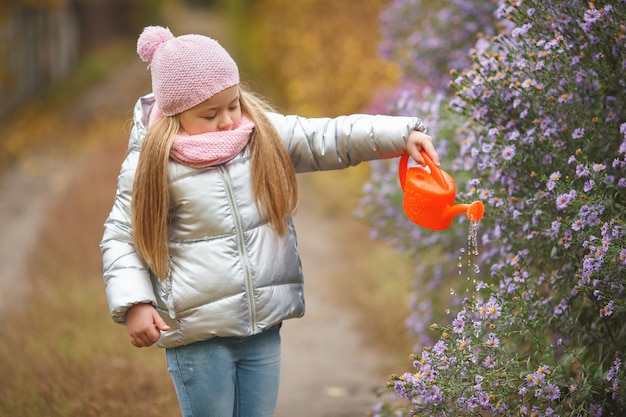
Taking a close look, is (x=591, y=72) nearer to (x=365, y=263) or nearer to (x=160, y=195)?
(x=160, y=195)

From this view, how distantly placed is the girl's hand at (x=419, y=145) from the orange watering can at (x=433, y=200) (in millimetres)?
15

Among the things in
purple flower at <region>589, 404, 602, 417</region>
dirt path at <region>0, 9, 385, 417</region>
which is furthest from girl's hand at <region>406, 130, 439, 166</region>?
dirt path at <region>0, 9, 385, 417</region>

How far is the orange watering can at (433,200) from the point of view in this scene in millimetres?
2422

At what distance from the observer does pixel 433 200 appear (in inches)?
95.7

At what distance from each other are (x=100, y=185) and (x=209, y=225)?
5.93 metres

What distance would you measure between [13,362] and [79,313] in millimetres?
921

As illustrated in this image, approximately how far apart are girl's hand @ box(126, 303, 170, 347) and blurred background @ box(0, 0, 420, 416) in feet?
2.33

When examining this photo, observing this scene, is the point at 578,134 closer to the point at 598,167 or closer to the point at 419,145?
the point at 598,167

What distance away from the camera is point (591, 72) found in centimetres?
279

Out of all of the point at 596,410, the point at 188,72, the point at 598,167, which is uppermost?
the point at 188,72

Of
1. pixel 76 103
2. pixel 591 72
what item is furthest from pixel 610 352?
pixel 76 103

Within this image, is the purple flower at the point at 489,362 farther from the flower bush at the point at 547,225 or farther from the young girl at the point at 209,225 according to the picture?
the young girl at the point at 209,225

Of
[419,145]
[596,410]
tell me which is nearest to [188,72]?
[419,145]

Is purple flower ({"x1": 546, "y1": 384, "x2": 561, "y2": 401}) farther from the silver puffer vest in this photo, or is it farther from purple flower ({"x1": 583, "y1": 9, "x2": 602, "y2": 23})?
purple flower ({"x1": 583, "y1": 9, "x2": 602, "y2": 23})
